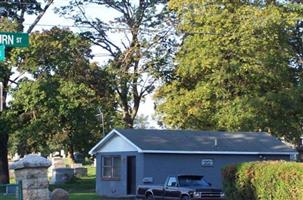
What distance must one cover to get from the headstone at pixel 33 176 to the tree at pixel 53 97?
23.8 metres

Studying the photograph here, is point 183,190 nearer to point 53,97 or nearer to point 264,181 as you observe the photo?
point 264,181

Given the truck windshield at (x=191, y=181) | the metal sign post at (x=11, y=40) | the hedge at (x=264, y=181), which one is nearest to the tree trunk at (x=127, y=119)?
the truck windshield at (x=191, y=181)

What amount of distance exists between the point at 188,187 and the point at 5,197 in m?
8.87

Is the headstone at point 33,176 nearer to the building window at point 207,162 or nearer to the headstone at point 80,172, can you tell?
the building window at point 207,162

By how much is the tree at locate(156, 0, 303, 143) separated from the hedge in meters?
22.0

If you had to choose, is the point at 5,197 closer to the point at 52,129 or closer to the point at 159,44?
the point at 52,129

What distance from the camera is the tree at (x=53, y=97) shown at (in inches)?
1639

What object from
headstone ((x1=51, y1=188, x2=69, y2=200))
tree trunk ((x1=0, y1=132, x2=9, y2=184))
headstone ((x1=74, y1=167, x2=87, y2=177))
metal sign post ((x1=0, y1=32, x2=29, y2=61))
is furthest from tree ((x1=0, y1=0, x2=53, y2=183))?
metal sign post ((x1=0, y1=32, x2=29, y2=61))

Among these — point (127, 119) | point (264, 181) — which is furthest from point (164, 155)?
point (127, 119)

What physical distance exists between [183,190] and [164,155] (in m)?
8.32

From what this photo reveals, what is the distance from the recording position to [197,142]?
37250mm

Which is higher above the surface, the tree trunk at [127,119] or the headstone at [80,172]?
the tree trunk at [127,119]

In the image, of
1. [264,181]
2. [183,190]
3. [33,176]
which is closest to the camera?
[33,176]

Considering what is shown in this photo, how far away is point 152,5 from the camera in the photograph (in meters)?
53.5
